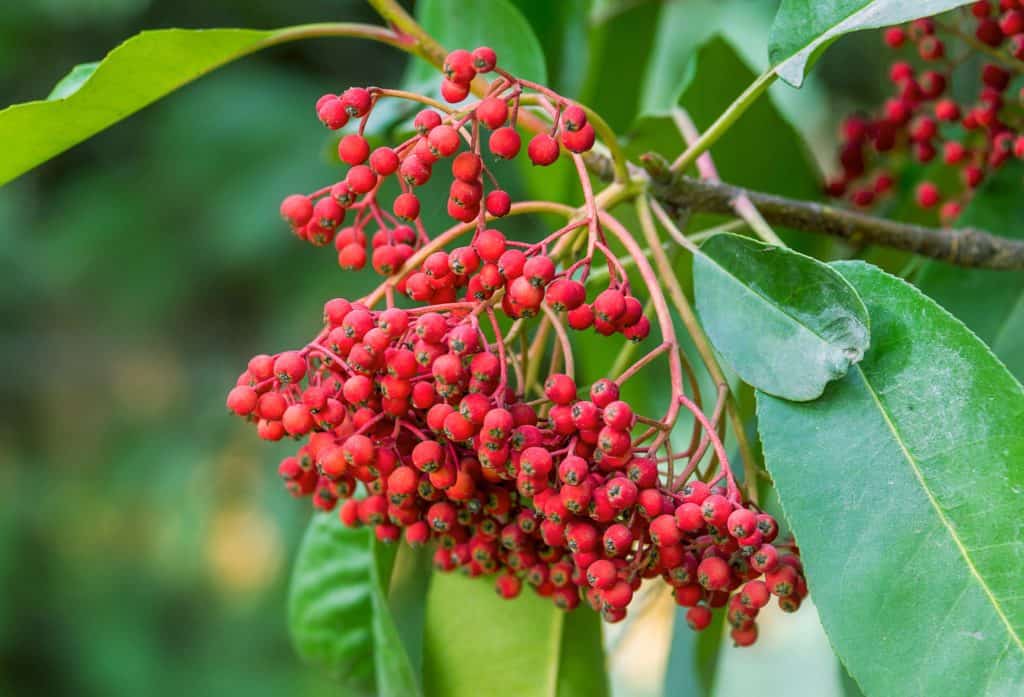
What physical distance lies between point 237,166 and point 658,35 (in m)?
1.75

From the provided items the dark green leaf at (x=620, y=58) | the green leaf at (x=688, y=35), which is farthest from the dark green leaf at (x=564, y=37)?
the green leaf at (x=688, y=35)

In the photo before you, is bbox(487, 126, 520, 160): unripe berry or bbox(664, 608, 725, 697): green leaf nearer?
bbox(487, 126, 520, 160): unripe berry

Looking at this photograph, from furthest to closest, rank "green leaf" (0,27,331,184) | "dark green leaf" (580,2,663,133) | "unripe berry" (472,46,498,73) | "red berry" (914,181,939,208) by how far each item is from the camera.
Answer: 1. "dark green leaf" (580,2,663,133)
2. "red berry" (914,181,939,208)
3. "green leaf" (0,27,331,184)
4. "unripe berry" (472,46,498,73)

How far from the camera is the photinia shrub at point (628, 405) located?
31.0 inches

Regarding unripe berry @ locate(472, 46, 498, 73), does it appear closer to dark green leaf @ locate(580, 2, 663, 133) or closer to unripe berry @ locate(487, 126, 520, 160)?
unripe berry @ locate(487, 126, 520, 160)

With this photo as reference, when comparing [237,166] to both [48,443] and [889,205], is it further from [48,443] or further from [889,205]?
[889,205]

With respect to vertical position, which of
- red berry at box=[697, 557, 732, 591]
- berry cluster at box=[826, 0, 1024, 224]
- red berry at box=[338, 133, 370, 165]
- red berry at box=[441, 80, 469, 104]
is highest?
red berry at box=[441, 80, 469, 104]

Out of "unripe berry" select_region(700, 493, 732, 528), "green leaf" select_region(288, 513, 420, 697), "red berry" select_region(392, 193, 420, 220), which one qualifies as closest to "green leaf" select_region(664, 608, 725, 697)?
"green leaf" select_region(288, 513, 420, 697)

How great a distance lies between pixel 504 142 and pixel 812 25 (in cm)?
33

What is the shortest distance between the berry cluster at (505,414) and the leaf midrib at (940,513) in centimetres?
12

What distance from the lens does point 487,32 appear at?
137 centimetres

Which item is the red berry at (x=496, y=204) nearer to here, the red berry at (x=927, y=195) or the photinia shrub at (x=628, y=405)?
the photinia shrub at (x=628, y=405)

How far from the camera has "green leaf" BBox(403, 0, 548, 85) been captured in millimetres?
1281

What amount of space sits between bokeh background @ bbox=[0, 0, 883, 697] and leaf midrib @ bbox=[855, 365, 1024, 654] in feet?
6.83
